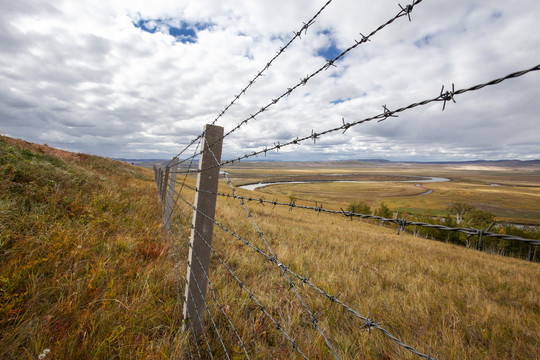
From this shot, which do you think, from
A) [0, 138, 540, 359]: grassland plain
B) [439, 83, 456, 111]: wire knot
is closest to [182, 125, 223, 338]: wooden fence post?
[0, 138, 540, 359]: grassland plain

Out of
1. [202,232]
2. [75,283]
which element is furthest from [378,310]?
[75,283]

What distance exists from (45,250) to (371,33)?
3.75m

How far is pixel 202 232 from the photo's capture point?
2346 mm

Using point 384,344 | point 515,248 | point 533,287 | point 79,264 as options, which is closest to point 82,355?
point 79,264

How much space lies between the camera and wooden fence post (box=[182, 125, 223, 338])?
2.25 m

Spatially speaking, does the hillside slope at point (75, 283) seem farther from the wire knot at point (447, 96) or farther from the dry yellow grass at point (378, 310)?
the wire knot at point (447, 96)

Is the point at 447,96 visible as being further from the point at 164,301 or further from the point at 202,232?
the point at 164,301

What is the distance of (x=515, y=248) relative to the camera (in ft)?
107

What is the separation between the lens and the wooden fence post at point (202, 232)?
7.38ft

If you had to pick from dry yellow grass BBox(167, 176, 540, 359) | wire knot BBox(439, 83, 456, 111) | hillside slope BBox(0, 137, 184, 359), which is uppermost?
wire knot BBox(439, 83, 456, 111)

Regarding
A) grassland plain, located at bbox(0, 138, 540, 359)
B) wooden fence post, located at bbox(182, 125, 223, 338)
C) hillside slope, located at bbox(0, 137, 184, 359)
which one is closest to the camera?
hillside slope, located at bbox(0, 137, 184, 359)

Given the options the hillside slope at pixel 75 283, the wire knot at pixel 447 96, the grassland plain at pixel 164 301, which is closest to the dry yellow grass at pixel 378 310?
the grassland plain at pixel 164 301

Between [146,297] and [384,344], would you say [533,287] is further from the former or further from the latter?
[146,297]

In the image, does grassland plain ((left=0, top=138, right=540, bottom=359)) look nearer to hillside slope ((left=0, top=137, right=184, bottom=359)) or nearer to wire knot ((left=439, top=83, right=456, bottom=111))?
hillside slope ((left=0, top=137, right=184, bottom=359))
